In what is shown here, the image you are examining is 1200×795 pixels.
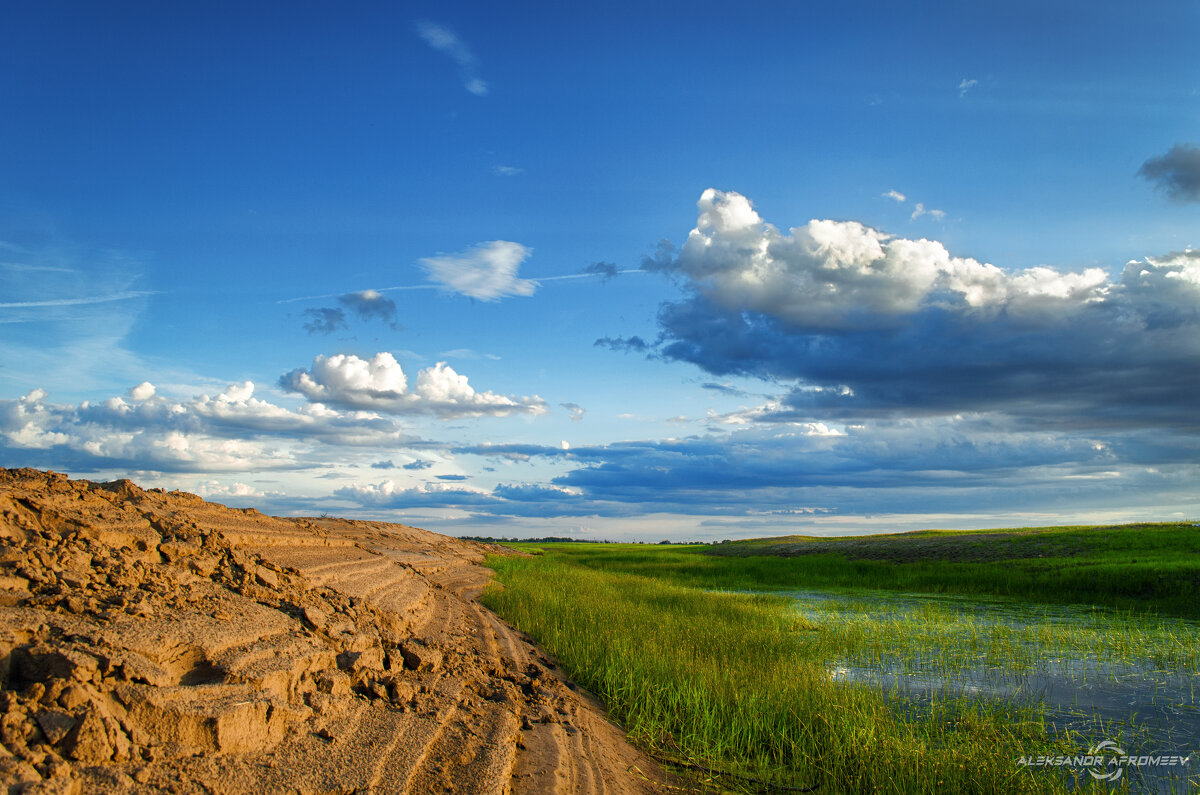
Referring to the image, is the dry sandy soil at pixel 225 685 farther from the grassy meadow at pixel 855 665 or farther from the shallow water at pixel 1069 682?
the shallow water at pixel 1069 682

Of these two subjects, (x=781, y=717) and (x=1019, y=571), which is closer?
(x=781, y=717)

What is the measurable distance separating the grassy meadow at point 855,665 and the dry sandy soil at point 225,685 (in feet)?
2.79

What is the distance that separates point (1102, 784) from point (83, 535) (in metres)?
8.89

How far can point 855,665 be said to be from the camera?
9391mm

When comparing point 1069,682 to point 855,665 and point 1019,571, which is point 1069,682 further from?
point 1019,571

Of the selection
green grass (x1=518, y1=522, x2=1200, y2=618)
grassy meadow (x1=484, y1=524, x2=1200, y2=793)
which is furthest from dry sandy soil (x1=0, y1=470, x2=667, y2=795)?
green grass (x1=518, y1=522, x2=1200, y2=618)

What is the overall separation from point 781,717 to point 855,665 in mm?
4075

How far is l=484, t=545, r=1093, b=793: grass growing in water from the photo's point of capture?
493 cm

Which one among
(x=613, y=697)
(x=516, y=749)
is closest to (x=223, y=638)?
(x=516, y=749)

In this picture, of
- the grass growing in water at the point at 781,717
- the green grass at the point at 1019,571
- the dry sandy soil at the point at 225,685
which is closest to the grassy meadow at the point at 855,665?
the grass growing in water at the point at 781,717

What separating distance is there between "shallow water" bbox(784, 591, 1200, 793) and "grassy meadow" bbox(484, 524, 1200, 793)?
0.19 ft

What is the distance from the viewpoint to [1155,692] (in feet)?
26.7

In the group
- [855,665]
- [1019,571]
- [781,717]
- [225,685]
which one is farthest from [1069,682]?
[1019,571]

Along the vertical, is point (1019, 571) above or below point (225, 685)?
below
